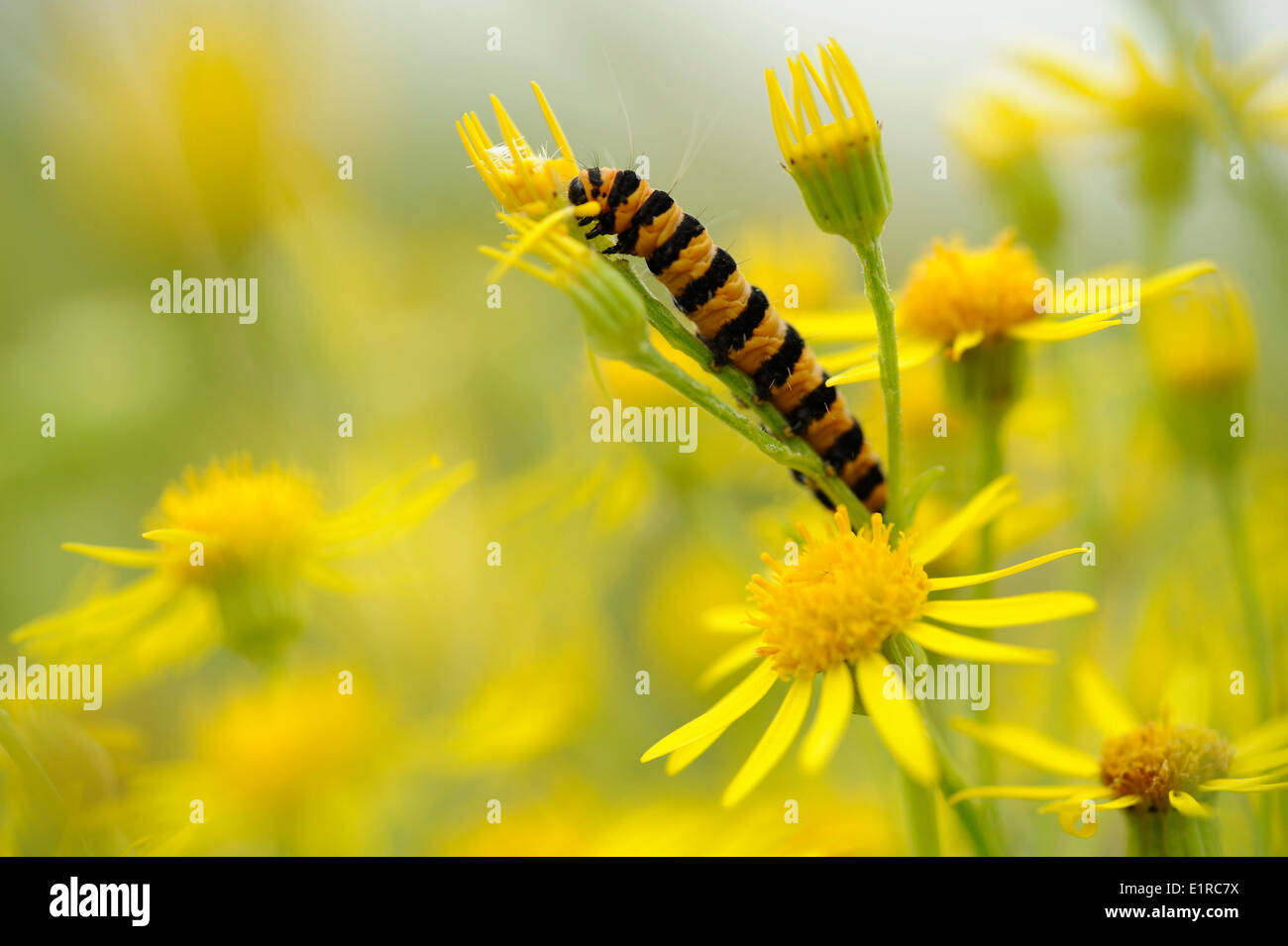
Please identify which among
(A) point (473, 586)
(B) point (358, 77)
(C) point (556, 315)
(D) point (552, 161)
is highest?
(B) point (358, 77)

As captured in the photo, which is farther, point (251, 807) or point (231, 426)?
point (231, 426)

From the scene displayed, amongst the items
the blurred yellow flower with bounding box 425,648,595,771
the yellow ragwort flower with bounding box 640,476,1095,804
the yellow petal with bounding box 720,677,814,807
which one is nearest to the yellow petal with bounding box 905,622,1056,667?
the yellow ragwort flower with bounding box 640,476,1095,804

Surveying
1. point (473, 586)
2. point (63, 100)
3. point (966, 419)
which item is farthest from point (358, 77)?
point (966, 419)

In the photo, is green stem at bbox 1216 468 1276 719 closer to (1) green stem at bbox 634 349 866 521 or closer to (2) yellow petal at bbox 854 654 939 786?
(2) yellow petal at bbox 854 654 939 786

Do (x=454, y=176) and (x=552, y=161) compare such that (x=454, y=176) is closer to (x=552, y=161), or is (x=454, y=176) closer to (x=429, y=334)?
(x=429, y=334)

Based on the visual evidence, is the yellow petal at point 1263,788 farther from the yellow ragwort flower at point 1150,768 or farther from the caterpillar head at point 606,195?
the caterpillar head at point 606,195

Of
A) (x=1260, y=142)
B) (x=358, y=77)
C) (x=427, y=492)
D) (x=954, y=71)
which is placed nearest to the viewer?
(x=427, y=492)
